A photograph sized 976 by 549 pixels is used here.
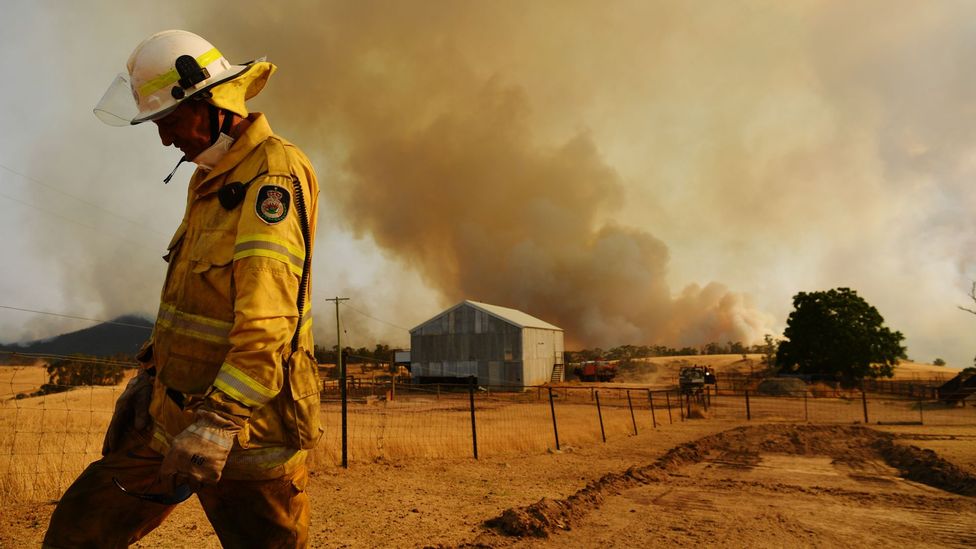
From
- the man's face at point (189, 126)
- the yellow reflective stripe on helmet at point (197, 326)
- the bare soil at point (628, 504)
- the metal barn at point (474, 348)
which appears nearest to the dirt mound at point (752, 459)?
the bare soil at point (628, 504)

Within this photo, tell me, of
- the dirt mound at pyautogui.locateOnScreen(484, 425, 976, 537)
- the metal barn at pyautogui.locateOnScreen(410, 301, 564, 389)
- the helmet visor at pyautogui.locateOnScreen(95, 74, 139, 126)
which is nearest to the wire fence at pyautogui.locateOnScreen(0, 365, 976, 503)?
the dirt mound at pyautogui.locateOnScreen(484, 425, 976, 537)

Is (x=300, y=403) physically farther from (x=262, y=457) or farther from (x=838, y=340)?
(x=838, y=340)

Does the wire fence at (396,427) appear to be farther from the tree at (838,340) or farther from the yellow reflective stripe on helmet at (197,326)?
the tree at (838,340)

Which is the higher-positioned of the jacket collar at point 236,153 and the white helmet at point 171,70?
the white helmet at point 171,70

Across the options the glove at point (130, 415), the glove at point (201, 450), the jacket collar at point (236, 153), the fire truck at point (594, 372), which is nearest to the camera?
the glove at point (201, 450)

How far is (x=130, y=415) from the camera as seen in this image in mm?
2164

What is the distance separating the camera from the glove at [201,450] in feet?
4.98

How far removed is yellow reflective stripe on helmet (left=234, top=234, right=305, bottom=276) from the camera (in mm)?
1706

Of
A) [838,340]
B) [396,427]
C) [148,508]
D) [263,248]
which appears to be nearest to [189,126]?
[263,248]

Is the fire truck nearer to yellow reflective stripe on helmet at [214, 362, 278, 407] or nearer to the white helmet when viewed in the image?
the white helmet

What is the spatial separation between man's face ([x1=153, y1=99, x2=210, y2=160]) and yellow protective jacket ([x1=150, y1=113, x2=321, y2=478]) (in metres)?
0.12

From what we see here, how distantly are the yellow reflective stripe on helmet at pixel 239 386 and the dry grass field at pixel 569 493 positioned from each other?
345cm

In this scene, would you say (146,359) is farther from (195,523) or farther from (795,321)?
(795,321)

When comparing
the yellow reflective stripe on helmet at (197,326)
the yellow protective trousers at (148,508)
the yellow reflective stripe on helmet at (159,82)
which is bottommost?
the yellow protective trousers at (148,508)
